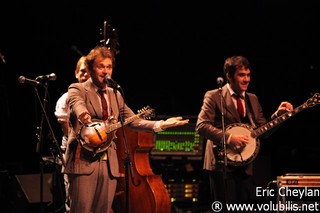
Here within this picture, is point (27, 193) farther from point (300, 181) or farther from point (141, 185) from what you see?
point (300, 181)

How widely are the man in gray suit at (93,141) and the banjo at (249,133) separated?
1.04m

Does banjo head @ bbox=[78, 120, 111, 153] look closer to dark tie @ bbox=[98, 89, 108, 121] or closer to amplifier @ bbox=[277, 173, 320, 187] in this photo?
dark tie @ bbox=[98, 89, 108, 121]

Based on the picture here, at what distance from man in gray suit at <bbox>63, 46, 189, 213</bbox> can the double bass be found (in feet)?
1.96

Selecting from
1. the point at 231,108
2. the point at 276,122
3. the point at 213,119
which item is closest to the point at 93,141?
the point at 213,119

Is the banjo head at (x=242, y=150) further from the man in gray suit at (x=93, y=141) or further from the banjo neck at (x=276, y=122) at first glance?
the man in gray suit at (x=93, y=141)

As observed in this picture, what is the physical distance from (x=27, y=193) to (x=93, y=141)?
2.94 meters

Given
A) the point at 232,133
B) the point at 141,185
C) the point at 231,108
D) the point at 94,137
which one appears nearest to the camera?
the point at 94,137

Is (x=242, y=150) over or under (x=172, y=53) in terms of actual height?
under

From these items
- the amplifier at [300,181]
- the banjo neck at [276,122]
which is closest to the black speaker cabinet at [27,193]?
the banjo neck at [276,122]

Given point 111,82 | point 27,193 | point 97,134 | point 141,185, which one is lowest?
point 27,193

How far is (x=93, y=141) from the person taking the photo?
452 centimetres

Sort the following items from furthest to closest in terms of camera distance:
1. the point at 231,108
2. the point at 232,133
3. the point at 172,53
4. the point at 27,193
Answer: the point at 172,53 → the point at 27,193 → the point at 231,108 → the point at 232,133

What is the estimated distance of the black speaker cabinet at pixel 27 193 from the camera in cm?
707

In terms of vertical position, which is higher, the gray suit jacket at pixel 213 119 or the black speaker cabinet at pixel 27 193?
the gray suit jacket at pixel 213 119
